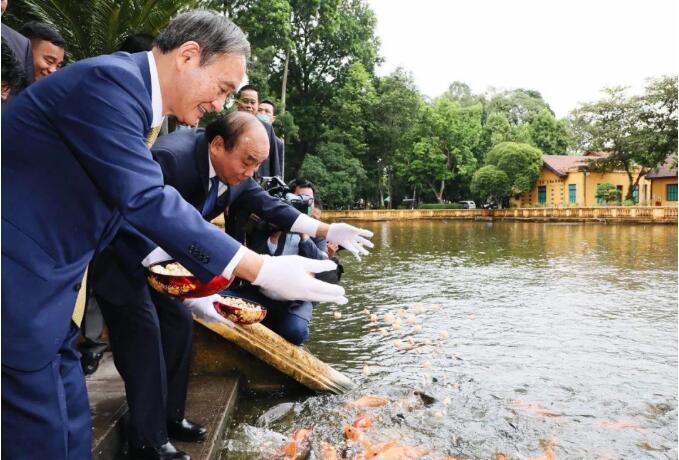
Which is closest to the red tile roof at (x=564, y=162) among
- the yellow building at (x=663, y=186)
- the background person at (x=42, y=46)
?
the yellow building at (x=663, y=186)

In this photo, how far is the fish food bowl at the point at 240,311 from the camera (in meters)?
2.22

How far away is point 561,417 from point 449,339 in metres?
2.01

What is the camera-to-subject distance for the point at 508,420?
3.48 metres

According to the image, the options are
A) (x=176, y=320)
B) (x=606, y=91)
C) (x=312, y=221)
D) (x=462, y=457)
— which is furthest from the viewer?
(x=606, y=91)

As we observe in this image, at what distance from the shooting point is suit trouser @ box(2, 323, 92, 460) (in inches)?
54.0

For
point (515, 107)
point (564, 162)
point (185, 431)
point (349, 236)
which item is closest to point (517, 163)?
point (564, 162)

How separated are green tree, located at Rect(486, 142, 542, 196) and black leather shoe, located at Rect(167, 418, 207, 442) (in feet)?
128

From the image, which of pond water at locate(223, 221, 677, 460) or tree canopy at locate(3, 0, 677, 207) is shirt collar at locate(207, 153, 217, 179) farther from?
tree canopy at locate(3, 0, 677, 207)

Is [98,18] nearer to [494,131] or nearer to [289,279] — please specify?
[289,279]

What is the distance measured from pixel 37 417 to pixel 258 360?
2.32 m

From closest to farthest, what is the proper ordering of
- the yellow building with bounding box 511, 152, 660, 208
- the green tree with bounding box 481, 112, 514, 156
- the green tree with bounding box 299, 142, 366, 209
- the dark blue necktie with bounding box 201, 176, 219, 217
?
the dark blue necktie with bounding box 201, 176, 219, 217, the green tree with bounding box 299, 142, 366, 209, the yellow building with bounding box 511, 152, 660, 208, the green tree with bounding box 481, 112, 514, 156

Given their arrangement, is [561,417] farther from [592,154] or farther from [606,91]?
[592,154]

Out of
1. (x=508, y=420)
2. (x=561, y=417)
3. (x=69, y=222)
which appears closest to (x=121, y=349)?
(x=69, y=222)

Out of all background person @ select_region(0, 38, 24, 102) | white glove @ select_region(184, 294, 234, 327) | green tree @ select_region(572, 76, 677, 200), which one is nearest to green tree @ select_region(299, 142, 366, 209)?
green tree @ select_region(572, 76, 677, 200)
